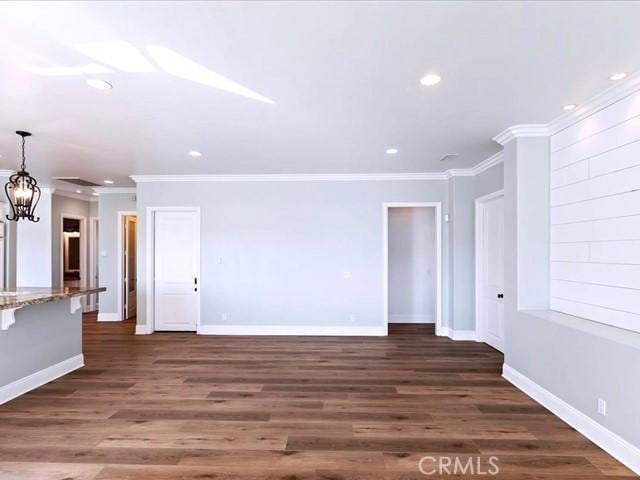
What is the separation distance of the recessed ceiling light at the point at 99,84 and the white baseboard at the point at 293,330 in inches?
159

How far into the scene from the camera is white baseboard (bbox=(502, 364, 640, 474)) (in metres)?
2.26

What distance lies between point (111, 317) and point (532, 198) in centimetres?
728

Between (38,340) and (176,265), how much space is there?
2.46m

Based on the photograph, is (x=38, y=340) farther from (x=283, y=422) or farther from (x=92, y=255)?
(x=92, y=255)

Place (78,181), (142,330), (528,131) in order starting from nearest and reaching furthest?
(528,131), (142,330), (78,181)

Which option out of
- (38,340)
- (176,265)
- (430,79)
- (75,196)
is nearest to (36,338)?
(38,340)

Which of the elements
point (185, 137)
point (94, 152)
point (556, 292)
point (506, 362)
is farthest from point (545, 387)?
point (94, 152)

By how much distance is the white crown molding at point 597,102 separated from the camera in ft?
8.24

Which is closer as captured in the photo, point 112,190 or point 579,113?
point 579,113

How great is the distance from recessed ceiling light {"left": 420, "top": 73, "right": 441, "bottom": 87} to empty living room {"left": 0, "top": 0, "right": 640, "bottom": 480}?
2 cm

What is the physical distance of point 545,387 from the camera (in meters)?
3.12

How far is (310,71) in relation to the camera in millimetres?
2371

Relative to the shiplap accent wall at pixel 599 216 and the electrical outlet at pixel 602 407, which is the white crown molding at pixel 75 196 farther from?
the electrical outlet at pixel 602 407

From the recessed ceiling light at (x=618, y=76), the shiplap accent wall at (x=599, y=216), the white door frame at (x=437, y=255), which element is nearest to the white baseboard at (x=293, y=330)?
the white door frame at (x=437, y=255)
